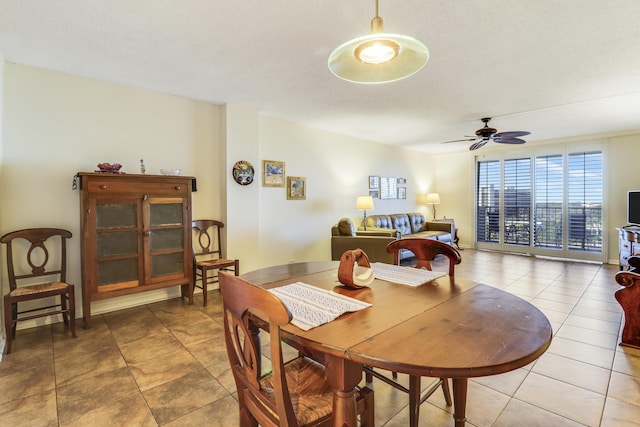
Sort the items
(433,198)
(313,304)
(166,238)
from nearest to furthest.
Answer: (313,304)
(166,238)
(433,198)

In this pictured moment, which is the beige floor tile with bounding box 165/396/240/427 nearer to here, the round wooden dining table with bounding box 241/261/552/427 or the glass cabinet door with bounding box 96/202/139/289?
the round wooden dining table with bounding box 241/261/552/427

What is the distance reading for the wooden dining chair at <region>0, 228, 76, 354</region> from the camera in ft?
8.35

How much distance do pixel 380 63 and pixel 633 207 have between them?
5836mm

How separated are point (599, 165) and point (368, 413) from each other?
271 inches

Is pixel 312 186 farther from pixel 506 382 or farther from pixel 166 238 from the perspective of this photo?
pixel 506 382

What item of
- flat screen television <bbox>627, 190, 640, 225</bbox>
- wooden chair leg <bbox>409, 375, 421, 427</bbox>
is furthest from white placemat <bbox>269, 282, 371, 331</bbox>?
flat screen television <bbox>627, 190, 640, 225</bbox>

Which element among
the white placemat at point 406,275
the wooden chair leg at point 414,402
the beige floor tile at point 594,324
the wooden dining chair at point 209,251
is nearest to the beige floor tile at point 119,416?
the wooden chair leg at point 414,402

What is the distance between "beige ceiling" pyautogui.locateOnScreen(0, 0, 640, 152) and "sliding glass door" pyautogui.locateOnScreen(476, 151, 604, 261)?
2124 mm

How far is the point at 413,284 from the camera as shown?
155 cm

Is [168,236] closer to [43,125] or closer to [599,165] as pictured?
[43,125]

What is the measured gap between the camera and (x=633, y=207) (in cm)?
491

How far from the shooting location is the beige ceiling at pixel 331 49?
6.42 feet

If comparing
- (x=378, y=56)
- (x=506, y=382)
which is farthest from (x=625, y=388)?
(x=378, y=56)

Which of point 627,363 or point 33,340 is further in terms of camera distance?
point 33,340
